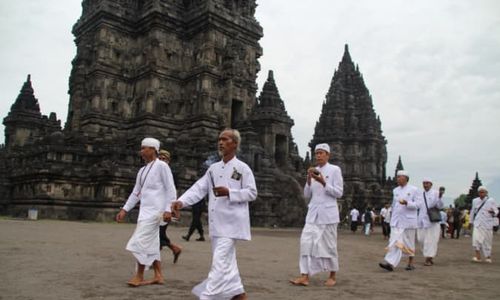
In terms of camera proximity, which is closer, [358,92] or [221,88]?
[221,88]

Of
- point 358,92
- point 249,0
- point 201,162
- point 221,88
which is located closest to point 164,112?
point 221,88

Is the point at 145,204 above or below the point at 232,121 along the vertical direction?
below

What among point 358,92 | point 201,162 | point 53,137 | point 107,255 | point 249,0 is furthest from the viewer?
point 358,92

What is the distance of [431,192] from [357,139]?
41398 mm

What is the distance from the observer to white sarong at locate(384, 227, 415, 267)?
936 cm

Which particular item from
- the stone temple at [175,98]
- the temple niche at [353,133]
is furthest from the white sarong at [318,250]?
the temple niche at [353,133]

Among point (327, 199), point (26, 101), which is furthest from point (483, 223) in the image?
point (26, 101)

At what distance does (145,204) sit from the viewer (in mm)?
6812

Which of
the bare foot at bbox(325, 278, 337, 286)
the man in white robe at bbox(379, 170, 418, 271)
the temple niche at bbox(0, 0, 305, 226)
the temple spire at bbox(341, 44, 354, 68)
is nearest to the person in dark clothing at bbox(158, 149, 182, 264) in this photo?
the bare foot at bbox(325, 278, 337, 286)

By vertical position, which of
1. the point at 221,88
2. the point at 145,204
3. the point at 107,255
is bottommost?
the point at 107,255

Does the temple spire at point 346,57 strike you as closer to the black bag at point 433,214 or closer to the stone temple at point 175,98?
the stone temple at point 175,98

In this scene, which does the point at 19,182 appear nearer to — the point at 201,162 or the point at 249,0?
the point at 201,162

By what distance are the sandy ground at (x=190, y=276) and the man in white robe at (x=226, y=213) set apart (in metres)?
0.91

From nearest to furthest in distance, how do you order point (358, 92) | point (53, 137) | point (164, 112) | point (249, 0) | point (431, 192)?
point (431, 192)
point (53, 137)
point (164, 112)
point (249, 0)
point (358, 92)
